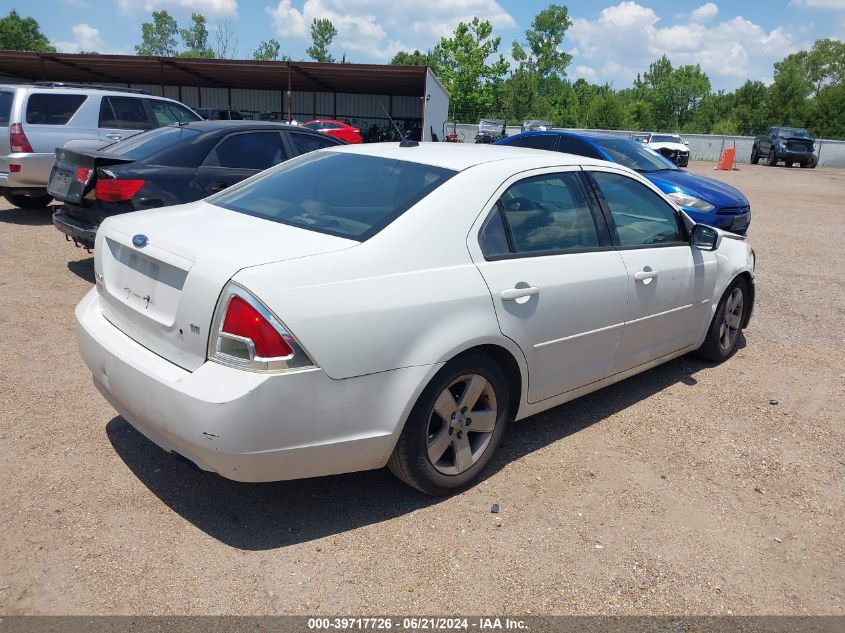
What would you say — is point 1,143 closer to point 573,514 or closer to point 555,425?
point 555,425

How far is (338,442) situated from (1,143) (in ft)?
29.1

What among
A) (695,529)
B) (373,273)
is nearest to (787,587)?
(695,529)

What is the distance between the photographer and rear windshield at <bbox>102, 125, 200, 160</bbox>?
21.3ft

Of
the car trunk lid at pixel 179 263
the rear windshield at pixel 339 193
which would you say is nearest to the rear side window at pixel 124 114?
the rear windshield at pixel 339 193

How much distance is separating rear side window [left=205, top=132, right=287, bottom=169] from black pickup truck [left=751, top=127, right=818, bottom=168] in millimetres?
37345

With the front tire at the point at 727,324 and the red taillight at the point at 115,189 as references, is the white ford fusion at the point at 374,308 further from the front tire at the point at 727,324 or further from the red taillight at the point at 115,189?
the red taillight at the point at 115,189

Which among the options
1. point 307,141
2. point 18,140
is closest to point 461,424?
point 307,141

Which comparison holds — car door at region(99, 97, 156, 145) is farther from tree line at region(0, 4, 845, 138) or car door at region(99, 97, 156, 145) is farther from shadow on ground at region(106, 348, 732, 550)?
tree line at region(0, 4, 845, 138)

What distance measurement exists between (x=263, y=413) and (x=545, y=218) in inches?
77.3

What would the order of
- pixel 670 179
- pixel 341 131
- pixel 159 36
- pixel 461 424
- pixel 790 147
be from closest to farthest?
1. pixel 461 424
2. pixel 670 179
3. pixel 341 131
4. pixel 790 147
5. pixel 159 36

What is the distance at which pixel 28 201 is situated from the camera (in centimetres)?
1055

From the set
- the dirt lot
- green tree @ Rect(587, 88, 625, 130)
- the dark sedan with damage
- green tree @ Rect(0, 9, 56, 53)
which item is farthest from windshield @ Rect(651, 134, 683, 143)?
green tree @ Rect(0, 9, 56, 53)

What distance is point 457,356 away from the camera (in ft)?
10.2

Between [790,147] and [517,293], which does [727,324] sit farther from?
[790,147]
